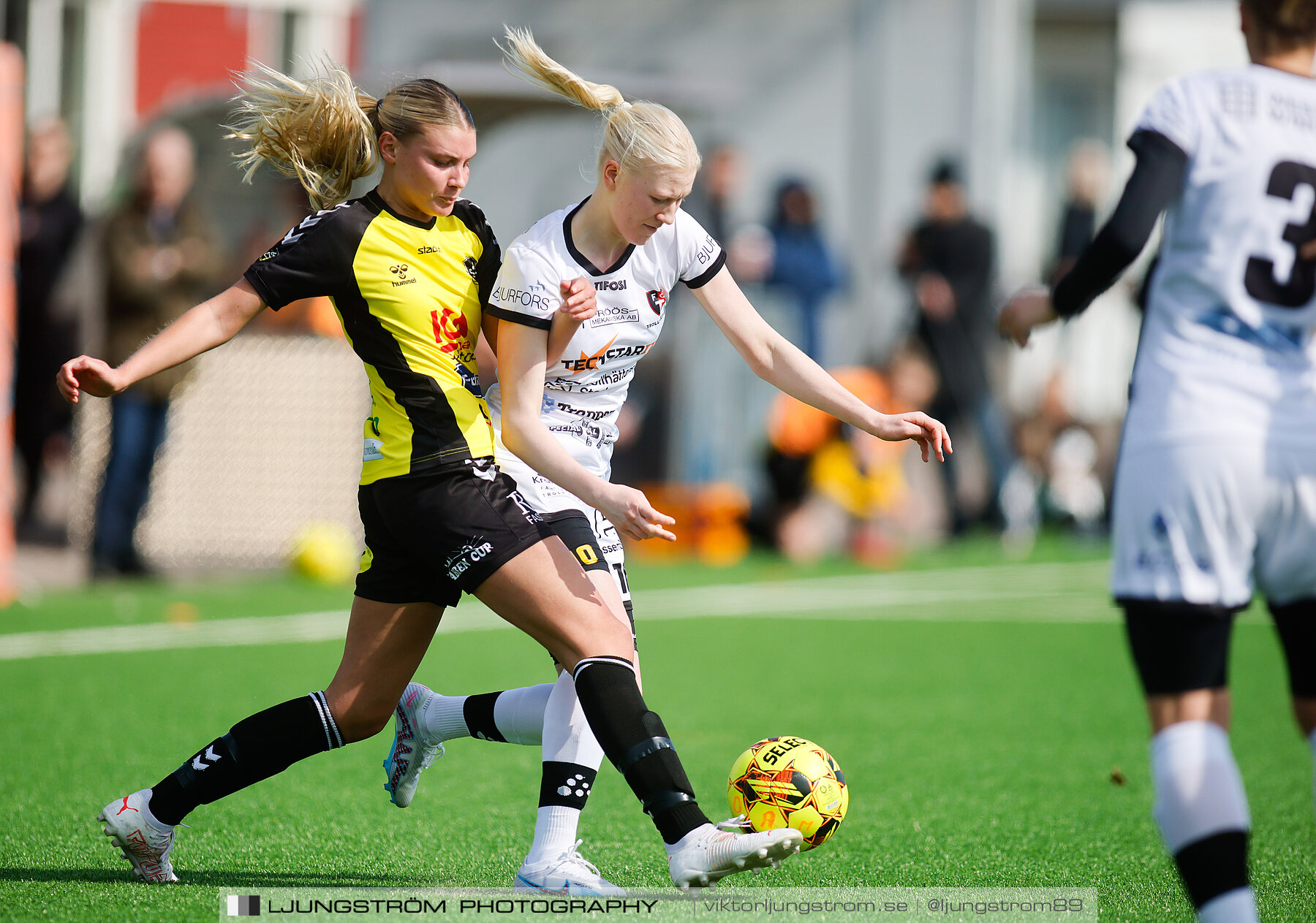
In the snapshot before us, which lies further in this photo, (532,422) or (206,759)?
(206,759)

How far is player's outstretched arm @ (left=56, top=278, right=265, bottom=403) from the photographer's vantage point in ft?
12.0

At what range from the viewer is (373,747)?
6082 mm

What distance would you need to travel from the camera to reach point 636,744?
3676 millimetres

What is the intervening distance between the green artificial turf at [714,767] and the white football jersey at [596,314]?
116 centimetres

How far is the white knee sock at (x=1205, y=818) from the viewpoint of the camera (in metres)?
2.84

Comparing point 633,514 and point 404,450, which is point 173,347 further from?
point 633,514

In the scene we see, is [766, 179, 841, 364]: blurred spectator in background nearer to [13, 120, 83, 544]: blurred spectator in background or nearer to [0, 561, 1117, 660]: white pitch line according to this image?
[0, 561, 1117, 660]: white pitch line

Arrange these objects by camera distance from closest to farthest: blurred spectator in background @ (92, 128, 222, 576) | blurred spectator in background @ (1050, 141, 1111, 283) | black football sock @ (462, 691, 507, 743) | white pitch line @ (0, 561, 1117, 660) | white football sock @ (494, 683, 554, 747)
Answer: white football sock @ (494, 683, 554, 747)
black football sock @ (462, 691, 507, 743)
white pitch line @ (0, 561, 1117, 660)
blurred spectator in background @ (92, 128, 222, 576)
blurred spectator in background @ (1050, 141, 1111, 283)

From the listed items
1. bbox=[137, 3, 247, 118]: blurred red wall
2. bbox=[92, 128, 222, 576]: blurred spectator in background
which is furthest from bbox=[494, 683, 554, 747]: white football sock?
bbox=[137, 3, 247, 118]: blurred red wall

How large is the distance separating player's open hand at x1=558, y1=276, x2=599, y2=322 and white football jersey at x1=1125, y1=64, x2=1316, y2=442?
135 cm

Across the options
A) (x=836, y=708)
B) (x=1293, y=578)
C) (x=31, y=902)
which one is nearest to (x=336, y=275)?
(x=31, y=902)

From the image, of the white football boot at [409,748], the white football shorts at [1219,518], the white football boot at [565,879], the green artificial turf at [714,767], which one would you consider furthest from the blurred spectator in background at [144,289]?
the white football shorts at [1219,518]

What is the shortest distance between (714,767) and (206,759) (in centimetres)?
222

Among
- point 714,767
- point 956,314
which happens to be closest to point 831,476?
point 956,314
